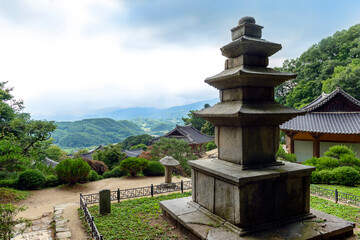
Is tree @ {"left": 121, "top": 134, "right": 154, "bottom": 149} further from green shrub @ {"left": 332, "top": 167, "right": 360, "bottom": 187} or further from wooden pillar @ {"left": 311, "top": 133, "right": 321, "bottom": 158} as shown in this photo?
green shrub @ {"left": 332, "top": 167, "right": 360, "bottom": 187}

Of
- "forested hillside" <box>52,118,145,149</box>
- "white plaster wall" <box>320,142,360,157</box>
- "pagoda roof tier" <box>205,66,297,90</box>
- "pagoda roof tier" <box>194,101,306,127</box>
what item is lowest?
"forested hillside" <box>52,118,145,149</box>

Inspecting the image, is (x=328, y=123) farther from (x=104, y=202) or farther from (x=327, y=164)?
(x=104, y=202)

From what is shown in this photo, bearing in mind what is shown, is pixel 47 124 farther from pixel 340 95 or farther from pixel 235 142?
pixel 340 95

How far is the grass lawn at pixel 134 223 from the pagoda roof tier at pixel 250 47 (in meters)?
5.32

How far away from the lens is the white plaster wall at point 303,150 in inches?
786

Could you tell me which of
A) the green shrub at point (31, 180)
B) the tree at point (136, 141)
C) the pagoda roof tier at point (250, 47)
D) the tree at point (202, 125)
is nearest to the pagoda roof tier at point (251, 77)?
the pagoda roof tier at point (250, 47)

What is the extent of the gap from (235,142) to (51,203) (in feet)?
33.0

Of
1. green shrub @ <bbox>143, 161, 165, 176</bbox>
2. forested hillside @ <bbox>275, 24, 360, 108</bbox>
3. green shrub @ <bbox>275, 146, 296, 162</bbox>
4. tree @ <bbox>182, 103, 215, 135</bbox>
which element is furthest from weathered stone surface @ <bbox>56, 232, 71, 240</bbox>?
tree @ <bbox>182, 103, 215, 135</bbox>

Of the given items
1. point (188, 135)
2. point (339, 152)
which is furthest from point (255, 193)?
point (188, 135)

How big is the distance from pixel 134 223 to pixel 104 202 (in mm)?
1879

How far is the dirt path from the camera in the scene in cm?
805

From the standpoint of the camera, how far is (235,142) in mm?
6047

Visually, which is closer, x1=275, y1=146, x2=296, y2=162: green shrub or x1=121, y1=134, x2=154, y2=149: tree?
x1=275, y1=146, x2=296, y2=162: green shrub

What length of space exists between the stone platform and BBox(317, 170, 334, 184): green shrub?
8.36m
